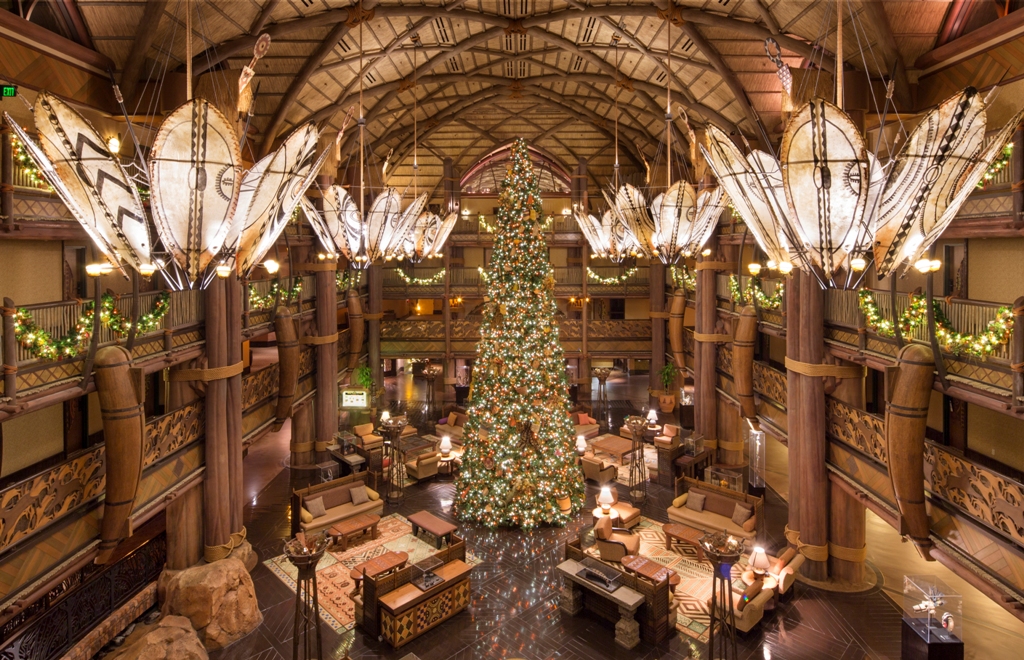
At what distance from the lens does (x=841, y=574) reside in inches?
454

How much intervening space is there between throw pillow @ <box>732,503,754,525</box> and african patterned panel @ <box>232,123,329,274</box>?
11.2 m

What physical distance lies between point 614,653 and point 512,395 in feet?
18.9

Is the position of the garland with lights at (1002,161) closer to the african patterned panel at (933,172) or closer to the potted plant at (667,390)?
the african patterned panel at (933,172)

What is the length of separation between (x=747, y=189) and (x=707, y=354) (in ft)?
44.1

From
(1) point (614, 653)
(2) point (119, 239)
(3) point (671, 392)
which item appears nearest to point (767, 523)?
(1) point (614, 653)

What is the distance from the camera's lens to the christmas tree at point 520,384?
13664 mm

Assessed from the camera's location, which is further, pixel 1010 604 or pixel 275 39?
pixel 275 39

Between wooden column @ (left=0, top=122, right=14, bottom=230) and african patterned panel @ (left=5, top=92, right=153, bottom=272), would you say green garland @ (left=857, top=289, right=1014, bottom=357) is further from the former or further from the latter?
wooden column @ (left=0, top=122, right=14, bottom=230)

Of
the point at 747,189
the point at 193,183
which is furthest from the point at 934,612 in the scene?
the point at 193,183

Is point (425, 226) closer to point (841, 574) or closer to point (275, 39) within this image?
point (275, 39)

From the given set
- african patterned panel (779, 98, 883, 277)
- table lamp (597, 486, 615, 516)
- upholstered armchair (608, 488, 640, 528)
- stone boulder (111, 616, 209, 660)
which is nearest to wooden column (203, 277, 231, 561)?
stone boulder (111, 616, 209, 660)

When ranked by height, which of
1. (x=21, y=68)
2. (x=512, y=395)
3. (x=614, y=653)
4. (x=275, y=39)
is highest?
(x=275, y=39)

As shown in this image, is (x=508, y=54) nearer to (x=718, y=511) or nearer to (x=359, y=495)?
(x=359, y=495)

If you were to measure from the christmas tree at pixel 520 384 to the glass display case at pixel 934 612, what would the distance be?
7.22 metres
